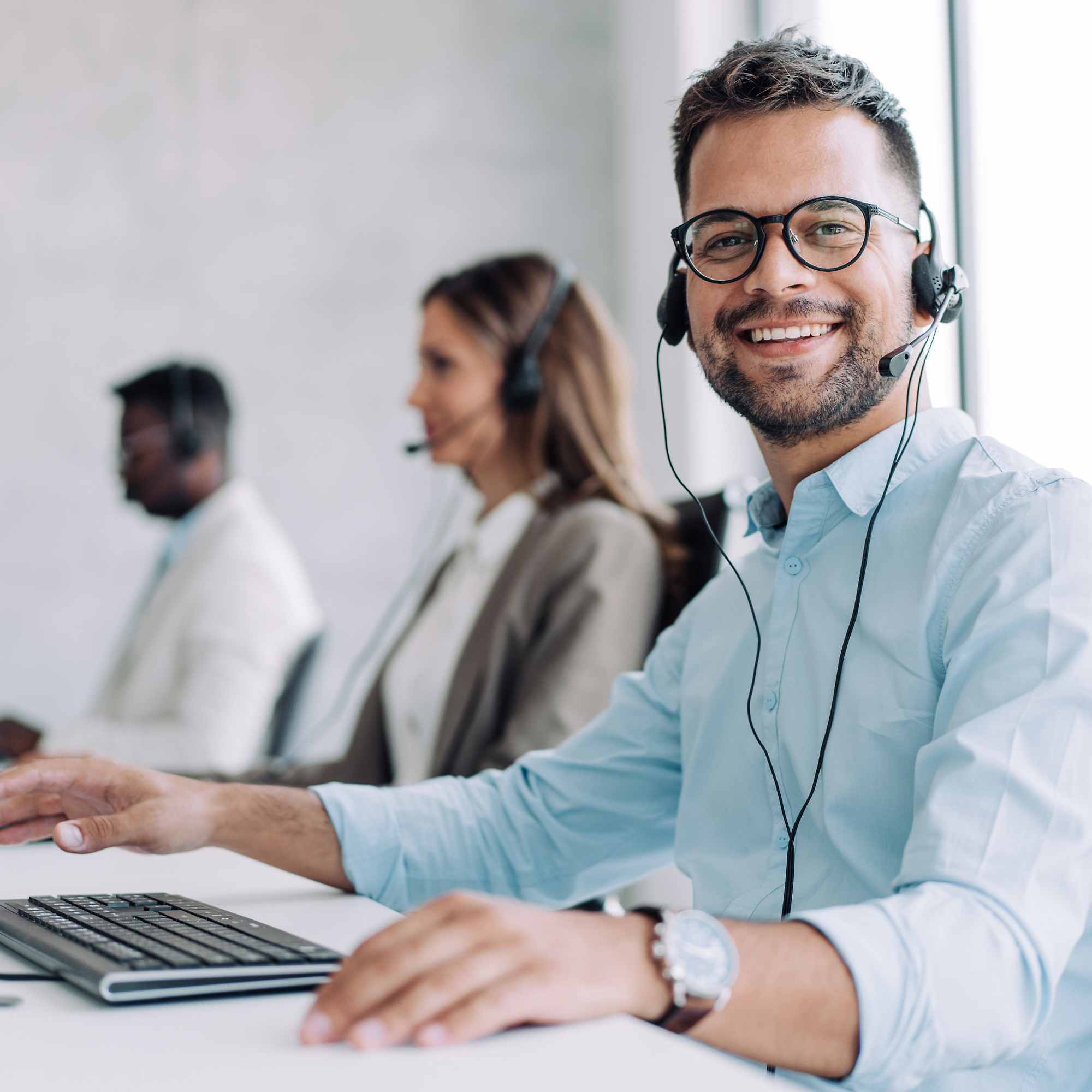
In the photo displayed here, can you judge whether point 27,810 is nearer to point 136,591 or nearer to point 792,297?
point 792,297

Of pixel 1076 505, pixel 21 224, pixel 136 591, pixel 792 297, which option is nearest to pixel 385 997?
pixel 1076 505

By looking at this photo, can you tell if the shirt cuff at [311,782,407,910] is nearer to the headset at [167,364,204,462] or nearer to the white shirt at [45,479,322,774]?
the white shirt at [45,479,322,774]

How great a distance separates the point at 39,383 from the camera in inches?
130

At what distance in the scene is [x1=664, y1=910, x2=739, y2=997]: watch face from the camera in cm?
61

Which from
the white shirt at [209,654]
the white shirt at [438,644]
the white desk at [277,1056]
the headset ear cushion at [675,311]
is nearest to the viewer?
the white desk at [277,1056]

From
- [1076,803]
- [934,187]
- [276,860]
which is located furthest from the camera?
[934,187]

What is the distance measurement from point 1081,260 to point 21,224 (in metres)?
2.72

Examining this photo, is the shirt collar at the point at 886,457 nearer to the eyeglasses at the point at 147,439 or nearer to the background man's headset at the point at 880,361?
the background man's headset at the point at 880,361

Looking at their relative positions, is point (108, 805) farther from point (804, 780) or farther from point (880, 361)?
point (880, 361)

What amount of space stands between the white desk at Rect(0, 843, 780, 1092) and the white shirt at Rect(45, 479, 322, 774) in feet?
5.53

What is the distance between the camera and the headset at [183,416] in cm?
289

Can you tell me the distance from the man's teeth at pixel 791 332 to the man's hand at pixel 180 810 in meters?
0.59

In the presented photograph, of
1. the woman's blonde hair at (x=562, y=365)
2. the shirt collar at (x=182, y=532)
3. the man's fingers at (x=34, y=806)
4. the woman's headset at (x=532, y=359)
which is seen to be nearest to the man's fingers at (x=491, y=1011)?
the man's fingers at (x=34, y=806)

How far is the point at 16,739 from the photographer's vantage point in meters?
2.44
